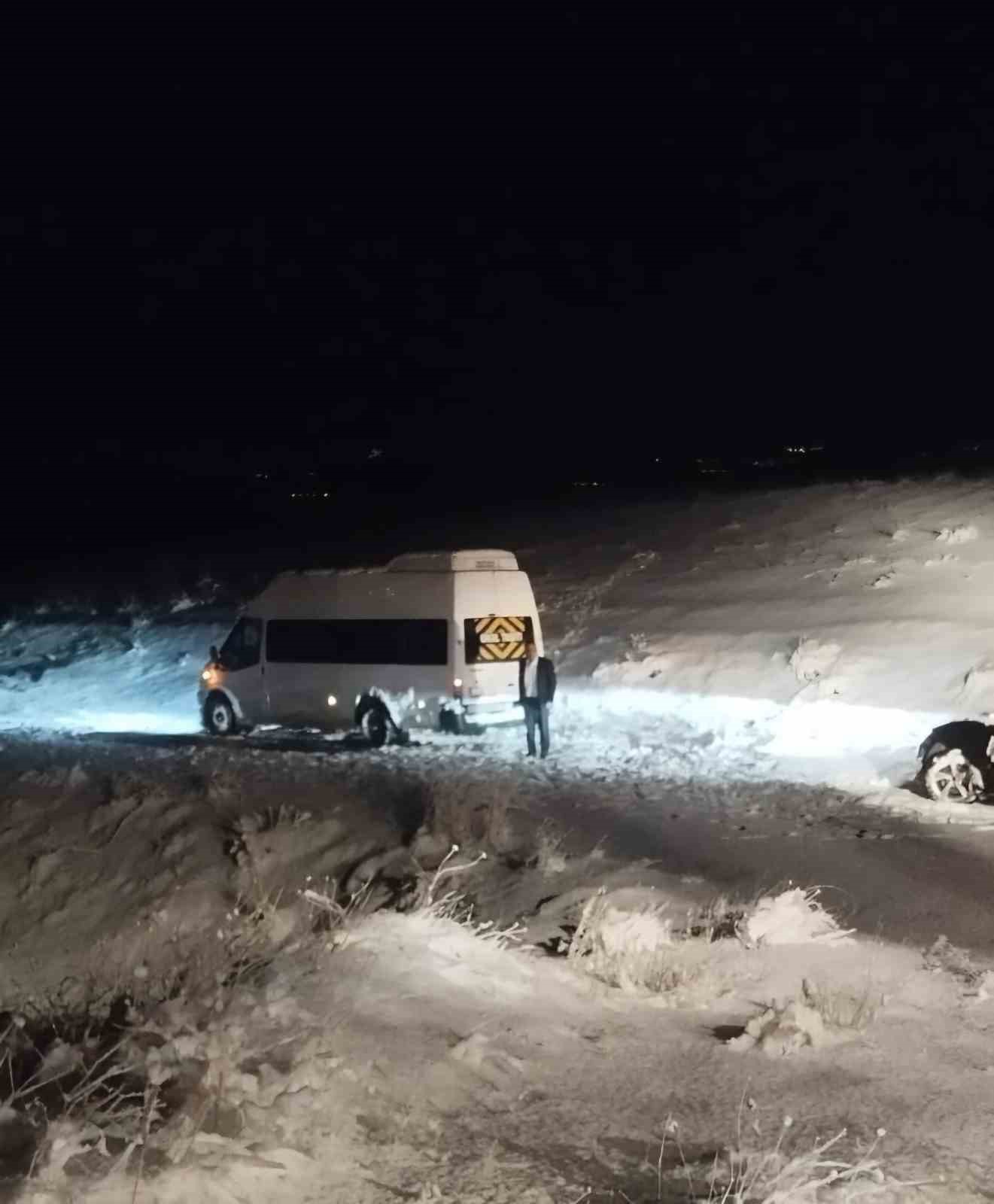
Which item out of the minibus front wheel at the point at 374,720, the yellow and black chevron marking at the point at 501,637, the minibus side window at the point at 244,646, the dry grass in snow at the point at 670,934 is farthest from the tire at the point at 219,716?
the dry grass in snow at the point at 670,934

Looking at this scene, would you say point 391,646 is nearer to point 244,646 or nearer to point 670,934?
point 244,646

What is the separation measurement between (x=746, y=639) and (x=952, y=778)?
957cm

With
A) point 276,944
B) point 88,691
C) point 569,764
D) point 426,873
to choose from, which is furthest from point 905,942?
point 88,691

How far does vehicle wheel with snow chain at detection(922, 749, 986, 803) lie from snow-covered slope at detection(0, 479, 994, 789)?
1.27m

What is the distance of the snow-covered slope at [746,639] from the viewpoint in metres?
18.8

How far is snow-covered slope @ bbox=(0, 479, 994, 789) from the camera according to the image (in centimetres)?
1878

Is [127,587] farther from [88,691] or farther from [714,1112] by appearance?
[714,1112]

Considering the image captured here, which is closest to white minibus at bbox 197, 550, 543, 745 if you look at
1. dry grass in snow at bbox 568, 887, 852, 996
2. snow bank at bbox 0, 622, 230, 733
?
snow bank at bbox 0, 622, 230, 733

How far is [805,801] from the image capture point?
44.7ft

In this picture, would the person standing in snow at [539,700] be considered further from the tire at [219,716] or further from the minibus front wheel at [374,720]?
the tire at [219,716]

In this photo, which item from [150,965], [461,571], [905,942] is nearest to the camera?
[150,965]

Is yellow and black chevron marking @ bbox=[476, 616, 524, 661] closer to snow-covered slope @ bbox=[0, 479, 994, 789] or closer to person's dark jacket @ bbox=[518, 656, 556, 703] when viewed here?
person's dark jacket @ bbox=[518, 656, 556, 703]

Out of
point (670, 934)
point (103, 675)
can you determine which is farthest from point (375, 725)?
point (103, 675)

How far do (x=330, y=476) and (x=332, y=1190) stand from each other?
56.9 metres
